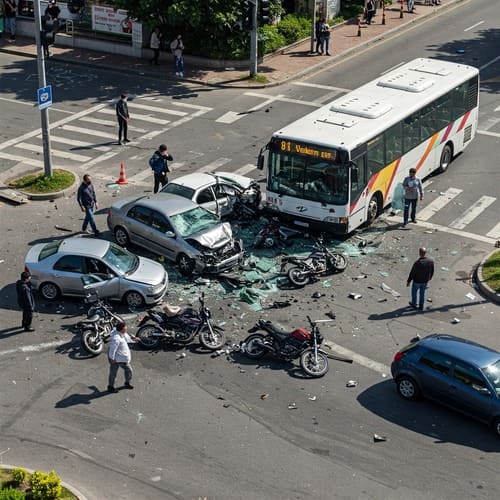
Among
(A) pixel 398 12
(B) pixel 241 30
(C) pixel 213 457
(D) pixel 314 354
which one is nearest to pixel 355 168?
(D) pixel 314 354

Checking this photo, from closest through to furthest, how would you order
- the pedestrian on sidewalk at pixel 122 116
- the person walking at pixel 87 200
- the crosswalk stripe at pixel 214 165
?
the person walking at pixel 87 200 → the crosswalk stripe at pixel 214 165 → the pedestrian on sidewalk at pixel 122 116

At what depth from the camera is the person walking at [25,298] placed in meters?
20.7

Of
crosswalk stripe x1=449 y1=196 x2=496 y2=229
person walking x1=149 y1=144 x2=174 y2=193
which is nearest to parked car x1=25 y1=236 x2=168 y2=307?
person walking x1=149 y1=144 x2=174 y2=193

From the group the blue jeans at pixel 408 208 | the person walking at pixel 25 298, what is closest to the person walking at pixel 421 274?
the blue jeans at pixel 408 208

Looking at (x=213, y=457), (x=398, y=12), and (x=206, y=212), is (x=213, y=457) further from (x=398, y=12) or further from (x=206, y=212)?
(x=398, y=12)

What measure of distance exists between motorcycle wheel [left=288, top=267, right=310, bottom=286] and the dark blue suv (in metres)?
4.83

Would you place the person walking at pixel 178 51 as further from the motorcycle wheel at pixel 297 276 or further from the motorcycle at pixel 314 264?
the motorcycle wheel at pixel 297 276

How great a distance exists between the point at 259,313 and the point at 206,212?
3.94 metres

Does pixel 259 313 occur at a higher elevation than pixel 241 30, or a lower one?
lower

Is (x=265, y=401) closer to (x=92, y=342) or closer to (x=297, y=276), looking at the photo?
(x=92, y=342)

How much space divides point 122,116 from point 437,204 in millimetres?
11403

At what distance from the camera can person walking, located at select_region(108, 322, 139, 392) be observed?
1838 centimetres

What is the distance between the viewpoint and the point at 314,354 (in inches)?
765

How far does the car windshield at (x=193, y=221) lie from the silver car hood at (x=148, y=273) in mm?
1352
